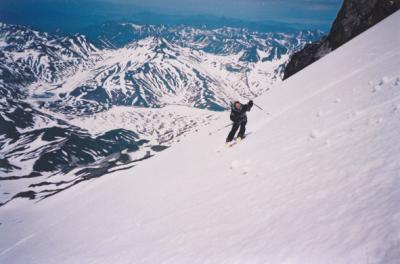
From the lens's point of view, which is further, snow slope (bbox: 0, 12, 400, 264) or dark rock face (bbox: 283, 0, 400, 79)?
dark rock face (bbox: 283, 0, 400, 79)

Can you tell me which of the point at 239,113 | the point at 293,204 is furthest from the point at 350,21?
the point at 293,204

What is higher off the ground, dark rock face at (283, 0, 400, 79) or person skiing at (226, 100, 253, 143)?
dark rock face at (283, 0, 400, 79)

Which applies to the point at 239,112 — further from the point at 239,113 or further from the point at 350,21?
the point at 350,21

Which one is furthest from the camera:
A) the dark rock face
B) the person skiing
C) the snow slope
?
the dark rock face

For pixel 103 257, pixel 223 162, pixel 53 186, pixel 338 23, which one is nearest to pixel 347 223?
pixel 103 257

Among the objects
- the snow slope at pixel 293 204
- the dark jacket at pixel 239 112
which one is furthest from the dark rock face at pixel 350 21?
the dark jacket at pixel 239 112

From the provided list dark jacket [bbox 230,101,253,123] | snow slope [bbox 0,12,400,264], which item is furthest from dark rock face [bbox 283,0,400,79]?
dark jacket [bbox 230,101,253,123]

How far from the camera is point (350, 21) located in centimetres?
4444

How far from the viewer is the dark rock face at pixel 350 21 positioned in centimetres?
3841

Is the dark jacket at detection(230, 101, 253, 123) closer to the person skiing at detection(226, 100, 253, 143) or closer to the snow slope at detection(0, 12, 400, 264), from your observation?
the person skiing at detection(226, 100, 253, 143)

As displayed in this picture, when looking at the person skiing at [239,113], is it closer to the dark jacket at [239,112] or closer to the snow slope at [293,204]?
the dark jacket at [239,112]

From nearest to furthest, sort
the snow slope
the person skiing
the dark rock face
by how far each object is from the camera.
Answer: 1. the snow slope
2. the person skiing
3. the dark rock face

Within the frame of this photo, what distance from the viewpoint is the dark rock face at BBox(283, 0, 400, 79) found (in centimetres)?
3841

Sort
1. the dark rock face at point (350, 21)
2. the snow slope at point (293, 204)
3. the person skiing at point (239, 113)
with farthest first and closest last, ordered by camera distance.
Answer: the dark rock face at point (350, 21) → the person skiing at point (239, 113) → the snow slope at point (293, 204)
